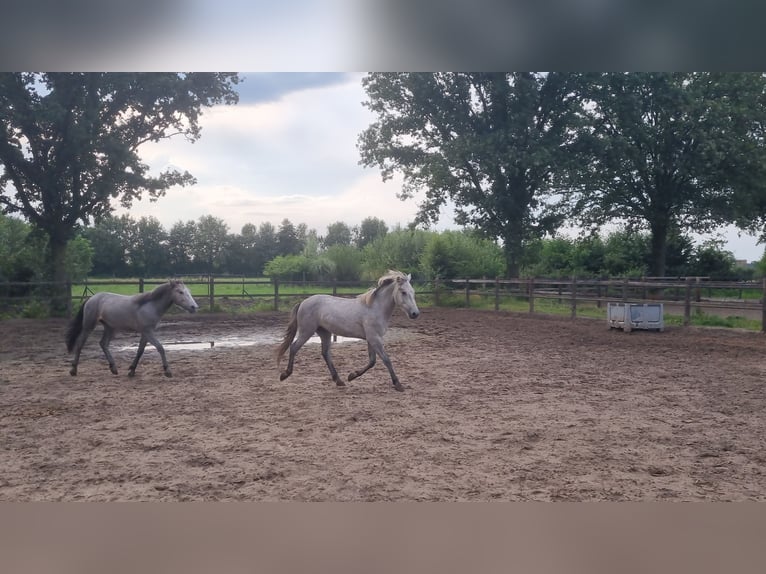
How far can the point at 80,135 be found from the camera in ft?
37.6

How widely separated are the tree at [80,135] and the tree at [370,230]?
5129mm

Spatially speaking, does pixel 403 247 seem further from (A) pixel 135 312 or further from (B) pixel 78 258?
(A) pixel 135 312

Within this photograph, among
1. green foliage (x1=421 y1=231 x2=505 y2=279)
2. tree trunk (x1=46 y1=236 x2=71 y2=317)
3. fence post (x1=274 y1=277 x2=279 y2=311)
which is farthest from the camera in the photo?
green foliage (x1=421 y1=231 x2=505 y2=279)

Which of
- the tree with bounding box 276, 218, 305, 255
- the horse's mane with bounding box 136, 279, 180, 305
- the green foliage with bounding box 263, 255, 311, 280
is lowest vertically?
the horse's mane with bounding box 136, 279, 180, 305

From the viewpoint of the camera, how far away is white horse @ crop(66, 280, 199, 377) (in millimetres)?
5605

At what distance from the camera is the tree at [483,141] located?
49.0 feet

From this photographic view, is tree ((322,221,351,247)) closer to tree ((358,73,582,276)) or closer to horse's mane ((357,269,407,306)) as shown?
tree ((358,73,582,276))

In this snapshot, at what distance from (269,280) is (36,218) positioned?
5.56 metres

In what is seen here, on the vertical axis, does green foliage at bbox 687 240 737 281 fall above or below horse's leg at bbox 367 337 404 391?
above

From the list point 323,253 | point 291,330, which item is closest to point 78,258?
point 323,253

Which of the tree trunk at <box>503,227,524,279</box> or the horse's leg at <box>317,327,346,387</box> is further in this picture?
the tree trunk at <box>503,227,524,279</box>

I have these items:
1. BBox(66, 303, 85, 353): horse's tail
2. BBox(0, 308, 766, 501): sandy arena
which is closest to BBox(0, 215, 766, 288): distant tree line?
BBox(0, 308, 766, 501): sandy arena

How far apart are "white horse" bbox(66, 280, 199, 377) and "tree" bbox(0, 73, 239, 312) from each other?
7.27 meters

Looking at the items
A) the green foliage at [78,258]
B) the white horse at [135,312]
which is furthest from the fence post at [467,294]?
the white horse at [135,312]
